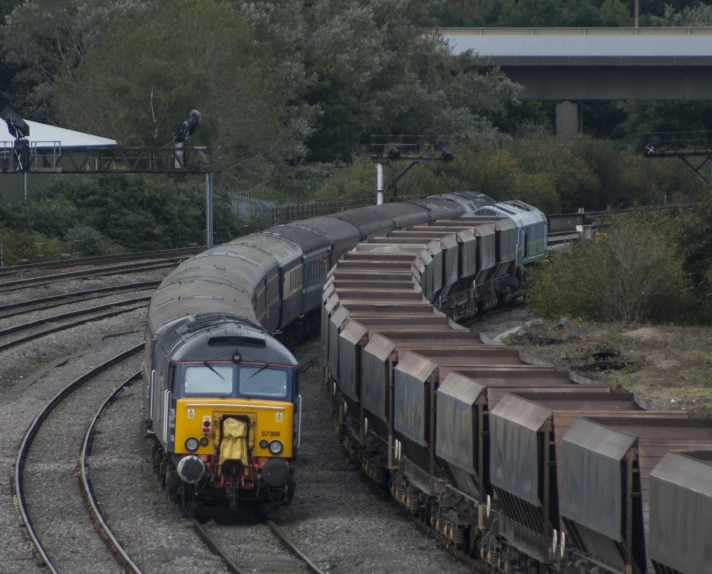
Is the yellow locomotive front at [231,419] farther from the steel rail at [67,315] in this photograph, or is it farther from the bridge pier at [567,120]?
the bridge pier at [567,120]

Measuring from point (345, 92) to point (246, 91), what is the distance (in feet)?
44.3

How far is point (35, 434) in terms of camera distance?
22.4m

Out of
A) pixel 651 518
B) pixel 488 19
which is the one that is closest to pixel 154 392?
pixel 651 518

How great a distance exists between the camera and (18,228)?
50.6 m

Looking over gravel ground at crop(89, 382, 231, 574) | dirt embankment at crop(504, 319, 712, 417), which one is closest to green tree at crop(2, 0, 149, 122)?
dirt embankment at crop(504, 319, 712, 417)

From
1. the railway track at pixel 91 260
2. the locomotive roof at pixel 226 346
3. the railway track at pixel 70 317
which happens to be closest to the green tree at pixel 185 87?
the railway track at pixel 91 260

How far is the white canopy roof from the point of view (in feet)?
174

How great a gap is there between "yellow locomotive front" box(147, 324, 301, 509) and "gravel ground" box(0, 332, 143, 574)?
2161 millimetres

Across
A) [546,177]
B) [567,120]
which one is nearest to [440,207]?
[546,177]

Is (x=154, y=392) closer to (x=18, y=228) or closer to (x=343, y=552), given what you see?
(x=343, y=552)

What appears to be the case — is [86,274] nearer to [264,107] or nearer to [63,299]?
[63,299]

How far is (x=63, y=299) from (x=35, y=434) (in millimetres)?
16506

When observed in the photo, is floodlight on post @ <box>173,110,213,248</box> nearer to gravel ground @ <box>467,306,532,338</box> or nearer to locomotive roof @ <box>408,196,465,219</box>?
locomotive roof @ <box>408,196,465,219</box>

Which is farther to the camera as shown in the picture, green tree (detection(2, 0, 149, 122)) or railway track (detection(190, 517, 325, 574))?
green tree (detection(2, 0, 149, 122))
